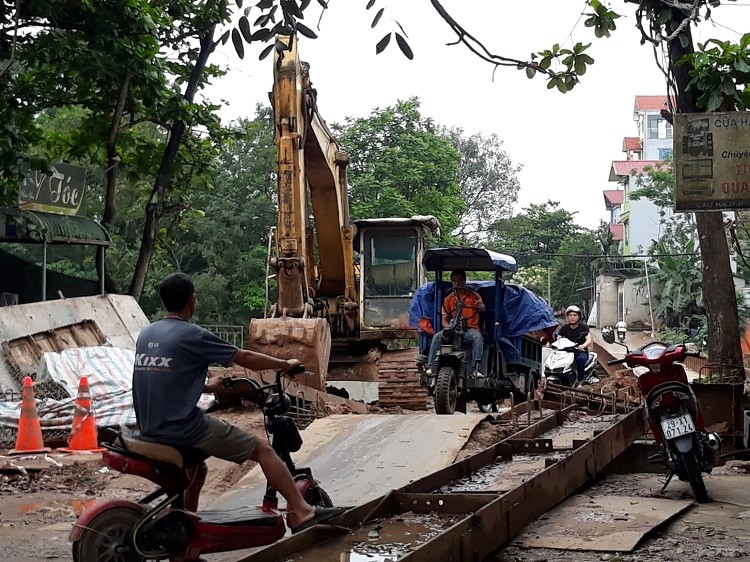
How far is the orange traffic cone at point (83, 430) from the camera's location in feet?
36.8

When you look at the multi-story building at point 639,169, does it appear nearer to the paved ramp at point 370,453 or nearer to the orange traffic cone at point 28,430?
the paved ramp at point 370,453

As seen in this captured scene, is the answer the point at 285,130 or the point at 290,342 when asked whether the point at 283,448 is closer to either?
the point at 290,342

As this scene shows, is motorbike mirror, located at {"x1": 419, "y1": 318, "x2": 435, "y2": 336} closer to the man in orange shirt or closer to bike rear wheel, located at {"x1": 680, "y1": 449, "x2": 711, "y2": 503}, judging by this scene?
the man in orange shirt

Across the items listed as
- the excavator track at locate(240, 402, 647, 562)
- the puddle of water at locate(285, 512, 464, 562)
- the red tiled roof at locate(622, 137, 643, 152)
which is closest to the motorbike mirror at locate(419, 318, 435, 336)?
the excavator track at locate(240, 402, 647, 562)

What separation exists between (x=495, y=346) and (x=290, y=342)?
10.2 ft

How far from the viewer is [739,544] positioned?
6414 millimetres

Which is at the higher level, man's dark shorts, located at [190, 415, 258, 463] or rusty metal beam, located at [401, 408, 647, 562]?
man's dark shorts, located at [190, 415, 258, 463]

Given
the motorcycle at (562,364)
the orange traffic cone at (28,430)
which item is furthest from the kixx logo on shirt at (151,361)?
the motorcycle at (562,364)

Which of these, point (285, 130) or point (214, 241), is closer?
point (285, 130)

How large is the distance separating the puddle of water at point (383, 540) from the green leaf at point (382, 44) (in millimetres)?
2470

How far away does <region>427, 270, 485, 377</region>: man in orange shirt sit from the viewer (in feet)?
46.1

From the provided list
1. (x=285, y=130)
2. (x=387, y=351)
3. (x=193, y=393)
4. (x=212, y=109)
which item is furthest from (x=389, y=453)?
(x=212, y=109)

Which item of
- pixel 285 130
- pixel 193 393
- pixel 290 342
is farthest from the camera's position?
pixel 285 130

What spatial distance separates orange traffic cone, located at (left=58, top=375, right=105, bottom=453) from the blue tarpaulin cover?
5.29 metres
